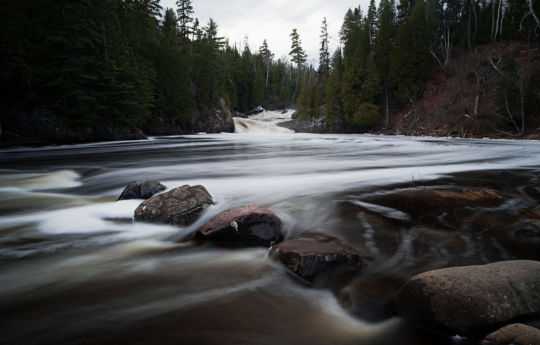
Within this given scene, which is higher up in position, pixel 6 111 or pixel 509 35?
pixel 509 35

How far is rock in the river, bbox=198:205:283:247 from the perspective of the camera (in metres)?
→ 3.34

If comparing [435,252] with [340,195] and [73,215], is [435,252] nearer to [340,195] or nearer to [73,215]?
[340,195]

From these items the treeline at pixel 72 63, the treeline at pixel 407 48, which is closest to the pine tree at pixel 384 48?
the treeline at pixel 407 48

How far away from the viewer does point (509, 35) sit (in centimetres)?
3238

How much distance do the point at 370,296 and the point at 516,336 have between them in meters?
0.91

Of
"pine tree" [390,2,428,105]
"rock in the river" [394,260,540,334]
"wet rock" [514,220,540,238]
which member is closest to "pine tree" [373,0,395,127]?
"pine tree" [390,2,428,105]

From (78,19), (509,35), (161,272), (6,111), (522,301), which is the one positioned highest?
(509,35)

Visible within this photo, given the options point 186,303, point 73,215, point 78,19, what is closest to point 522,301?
point 186,303

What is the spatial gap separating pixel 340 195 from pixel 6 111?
786 inches

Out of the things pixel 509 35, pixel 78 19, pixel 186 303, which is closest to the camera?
pixel 186 303

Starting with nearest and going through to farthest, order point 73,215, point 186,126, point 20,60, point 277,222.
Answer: point 277,222
point 73,215
point 20,60
point 186,126

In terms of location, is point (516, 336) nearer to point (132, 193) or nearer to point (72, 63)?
point (132, 193)

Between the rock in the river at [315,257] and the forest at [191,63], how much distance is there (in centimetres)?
1968

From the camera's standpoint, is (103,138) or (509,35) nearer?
(103,138)
